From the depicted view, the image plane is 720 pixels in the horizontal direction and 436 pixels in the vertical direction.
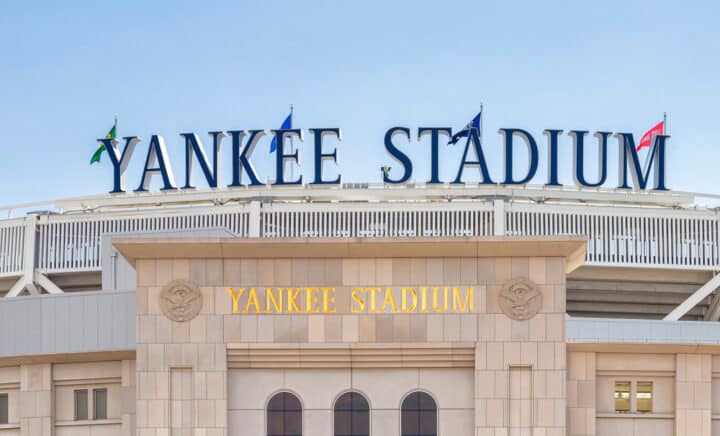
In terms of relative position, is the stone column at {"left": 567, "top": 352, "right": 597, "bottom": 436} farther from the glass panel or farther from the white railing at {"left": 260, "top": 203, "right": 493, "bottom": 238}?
the white railing at {"left": 260, "top": 203, "right": 493, "bottom": 238}

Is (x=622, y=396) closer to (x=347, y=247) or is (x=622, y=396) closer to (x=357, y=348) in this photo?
(x=357, y=348)

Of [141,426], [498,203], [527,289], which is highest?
[498,203]

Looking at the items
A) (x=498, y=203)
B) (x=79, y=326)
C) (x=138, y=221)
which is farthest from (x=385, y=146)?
(x=79, y=326)

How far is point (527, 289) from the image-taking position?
53469 mm

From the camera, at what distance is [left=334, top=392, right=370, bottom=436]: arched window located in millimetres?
54500

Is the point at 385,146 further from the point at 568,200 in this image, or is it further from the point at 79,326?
the point at 79,326

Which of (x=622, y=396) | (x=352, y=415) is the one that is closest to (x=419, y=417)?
(x=352, y=415)

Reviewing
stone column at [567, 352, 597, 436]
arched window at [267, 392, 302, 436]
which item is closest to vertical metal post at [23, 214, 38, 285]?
arched window at [267, 392, 302, 436]

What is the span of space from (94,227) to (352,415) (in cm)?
3811

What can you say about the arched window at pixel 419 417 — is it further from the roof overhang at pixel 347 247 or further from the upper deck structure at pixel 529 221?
the upper deck structure at pixel 529 221

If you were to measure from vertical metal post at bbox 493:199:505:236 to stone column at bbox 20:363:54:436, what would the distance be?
3324 cm

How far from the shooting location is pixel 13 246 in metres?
91.4

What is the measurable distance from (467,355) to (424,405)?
7.25ft

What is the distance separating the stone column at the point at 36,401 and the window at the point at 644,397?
19803 millimetres
